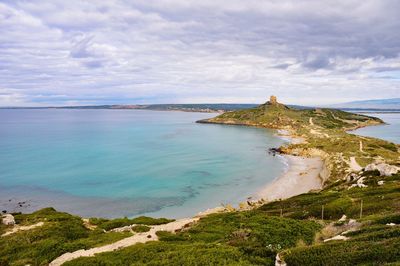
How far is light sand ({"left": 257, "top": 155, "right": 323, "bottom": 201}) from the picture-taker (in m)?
78.6

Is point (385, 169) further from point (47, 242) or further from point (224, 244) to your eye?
point (47, 242)

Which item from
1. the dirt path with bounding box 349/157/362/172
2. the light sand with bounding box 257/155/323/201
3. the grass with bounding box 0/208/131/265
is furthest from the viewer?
the dirt path with bounding box 349/157/362/172

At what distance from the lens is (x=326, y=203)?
4806 centimetres

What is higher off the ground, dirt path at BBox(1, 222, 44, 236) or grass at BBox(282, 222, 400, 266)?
grass at BBox(282, 222, 400, 266)

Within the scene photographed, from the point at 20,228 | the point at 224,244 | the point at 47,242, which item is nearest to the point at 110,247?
the point at 47,242

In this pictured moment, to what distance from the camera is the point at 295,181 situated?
90.6 meters

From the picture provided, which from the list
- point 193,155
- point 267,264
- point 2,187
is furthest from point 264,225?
point 193,155

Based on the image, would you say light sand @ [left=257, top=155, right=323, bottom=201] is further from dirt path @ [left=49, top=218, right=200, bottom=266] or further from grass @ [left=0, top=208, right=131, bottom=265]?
grass @ [left=0, top=208, right=131, bottom=265]

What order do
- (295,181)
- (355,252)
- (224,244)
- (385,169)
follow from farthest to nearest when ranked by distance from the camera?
(295,181)
(385,169)
(224,244)
(355,252)

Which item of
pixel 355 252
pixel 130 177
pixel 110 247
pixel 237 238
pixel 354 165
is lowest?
pixel 130 177

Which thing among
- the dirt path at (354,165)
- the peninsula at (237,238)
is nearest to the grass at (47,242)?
the peninsula at (237,238)

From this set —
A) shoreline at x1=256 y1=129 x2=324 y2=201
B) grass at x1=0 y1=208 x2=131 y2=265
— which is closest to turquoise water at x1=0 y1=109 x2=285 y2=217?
shoreline at x1=256 y1=129 x2=324 y2=201

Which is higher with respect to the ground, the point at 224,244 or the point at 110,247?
the point at 224,244

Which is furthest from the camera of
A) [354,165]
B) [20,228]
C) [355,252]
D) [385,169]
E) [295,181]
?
[354,165]
